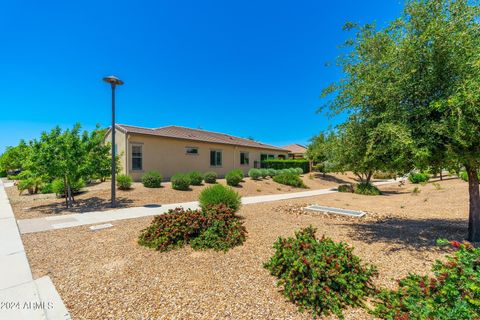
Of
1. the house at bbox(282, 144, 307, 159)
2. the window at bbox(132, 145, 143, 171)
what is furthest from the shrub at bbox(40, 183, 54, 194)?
the house at bbox(282, 144, 307, 159)

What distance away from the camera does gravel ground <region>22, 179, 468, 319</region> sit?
2.83 meters

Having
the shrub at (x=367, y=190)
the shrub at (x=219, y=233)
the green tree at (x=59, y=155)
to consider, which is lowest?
the shrub at (x=367, y=190)

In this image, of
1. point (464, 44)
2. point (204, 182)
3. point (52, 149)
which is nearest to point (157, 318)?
point (464, 44)

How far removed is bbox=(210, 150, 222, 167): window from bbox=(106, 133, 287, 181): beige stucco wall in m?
0.31

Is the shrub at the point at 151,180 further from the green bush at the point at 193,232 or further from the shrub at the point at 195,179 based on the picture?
the green bush at the point at 193,232

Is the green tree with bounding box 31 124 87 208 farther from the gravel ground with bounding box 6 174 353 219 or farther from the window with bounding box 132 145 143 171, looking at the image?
the window with bounding box 132 145 143 171

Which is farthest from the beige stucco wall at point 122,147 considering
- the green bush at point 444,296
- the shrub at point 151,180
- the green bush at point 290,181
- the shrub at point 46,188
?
the green bush at point 444,296

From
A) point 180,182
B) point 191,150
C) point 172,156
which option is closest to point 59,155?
point 180,182

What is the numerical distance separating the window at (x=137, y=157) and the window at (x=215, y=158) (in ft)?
21.2

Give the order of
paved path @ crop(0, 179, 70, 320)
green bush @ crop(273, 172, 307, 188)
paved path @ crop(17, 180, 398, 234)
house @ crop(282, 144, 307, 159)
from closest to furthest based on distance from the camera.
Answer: paved path @ crop(0, 179, 70, 320), paved path @ crop(17, 180, 398, 234), green bush @ crop(273, 172, 307, 188), house @ crop(282, 144, 307, 159)

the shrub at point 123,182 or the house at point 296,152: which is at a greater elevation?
the house at point 296,152

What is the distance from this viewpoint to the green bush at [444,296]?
219cm

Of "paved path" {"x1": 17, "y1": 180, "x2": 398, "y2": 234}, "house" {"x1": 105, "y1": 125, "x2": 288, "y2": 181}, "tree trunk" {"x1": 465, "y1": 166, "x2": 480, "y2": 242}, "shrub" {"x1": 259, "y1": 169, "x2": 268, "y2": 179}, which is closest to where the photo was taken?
"tree trunk" {"x1": 465, "y1": 166, "x2": 480, "y2": 242}

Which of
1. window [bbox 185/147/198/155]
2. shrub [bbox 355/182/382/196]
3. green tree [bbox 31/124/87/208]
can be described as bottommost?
shrub [bbox 355/182/382/196]
